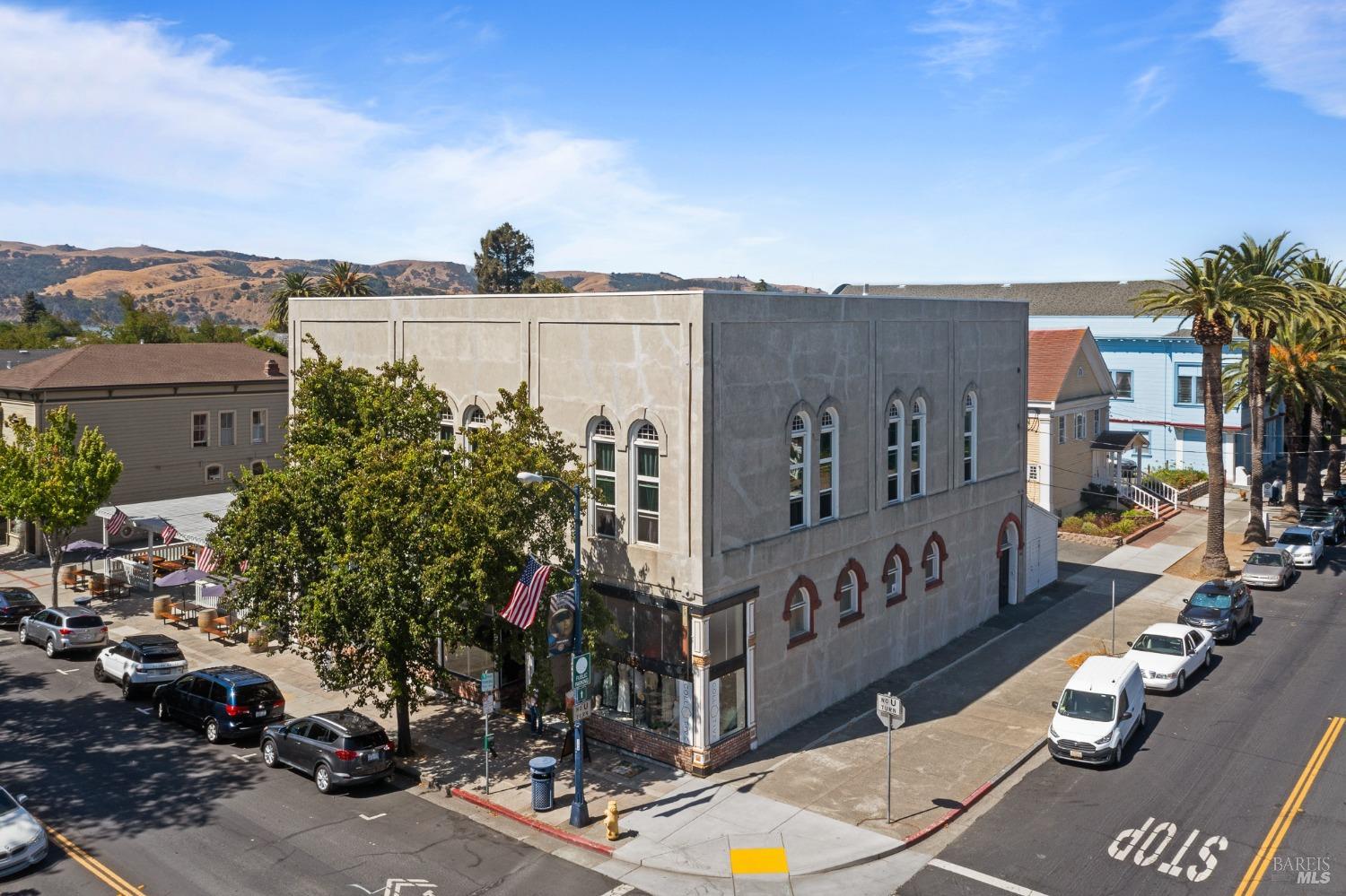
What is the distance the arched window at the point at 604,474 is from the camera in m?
25.7

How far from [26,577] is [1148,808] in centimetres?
4255

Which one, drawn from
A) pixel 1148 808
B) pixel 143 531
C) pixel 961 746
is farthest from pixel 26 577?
pixel 1148 808

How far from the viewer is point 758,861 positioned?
19781 mm

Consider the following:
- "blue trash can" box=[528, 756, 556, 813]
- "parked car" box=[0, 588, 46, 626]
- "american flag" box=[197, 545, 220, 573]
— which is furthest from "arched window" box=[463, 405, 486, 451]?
"parked car" box=[0, 588, 46, 626]

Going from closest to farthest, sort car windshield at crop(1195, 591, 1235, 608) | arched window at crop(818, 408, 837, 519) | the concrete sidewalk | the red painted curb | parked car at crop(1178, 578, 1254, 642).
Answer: the concrete sidewalk
the red painted curb
arched window at crop(818, 408, 837, 519)
parked car at crop(1178, 578, 1254, 642)
car windshield at crop(1195, 591, 1235, 608)

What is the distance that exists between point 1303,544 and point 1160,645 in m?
20.1

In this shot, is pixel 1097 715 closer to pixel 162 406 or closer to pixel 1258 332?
pixel 1258 332

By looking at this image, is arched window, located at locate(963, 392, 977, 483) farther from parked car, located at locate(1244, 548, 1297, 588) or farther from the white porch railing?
the white porch railing

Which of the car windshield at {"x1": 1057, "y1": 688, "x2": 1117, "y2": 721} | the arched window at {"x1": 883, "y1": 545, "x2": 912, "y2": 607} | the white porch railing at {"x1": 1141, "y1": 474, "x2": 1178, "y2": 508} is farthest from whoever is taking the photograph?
the white porch railing at {"x1": 1141, "y1": 474, "x2": 1178, "y2": 508}

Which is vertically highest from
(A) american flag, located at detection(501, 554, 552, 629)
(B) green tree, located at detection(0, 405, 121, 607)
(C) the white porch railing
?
(B) green tree, located at detection(0, 405, 121, 607)

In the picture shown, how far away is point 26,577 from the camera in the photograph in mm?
43469

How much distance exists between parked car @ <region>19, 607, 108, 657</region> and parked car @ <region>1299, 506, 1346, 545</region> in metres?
49.5

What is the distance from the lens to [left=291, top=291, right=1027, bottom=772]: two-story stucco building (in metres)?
24.0

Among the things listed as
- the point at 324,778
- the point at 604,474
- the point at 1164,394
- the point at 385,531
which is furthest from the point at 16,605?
the point at 1164,394
